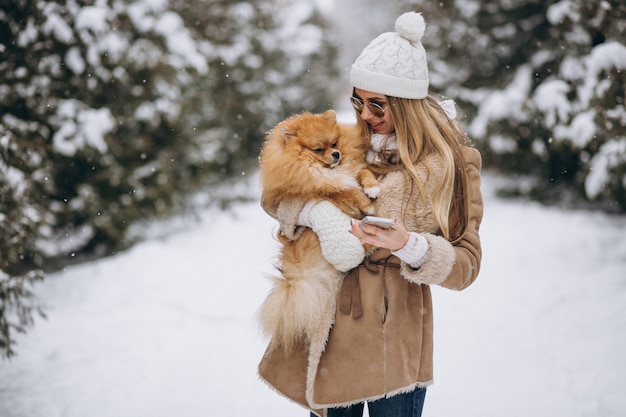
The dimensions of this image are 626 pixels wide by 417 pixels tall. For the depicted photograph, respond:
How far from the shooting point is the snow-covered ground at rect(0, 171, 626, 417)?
13.7 feet

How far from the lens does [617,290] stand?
559 centimetres

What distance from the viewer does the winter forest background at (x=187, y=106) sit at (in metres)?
5.85

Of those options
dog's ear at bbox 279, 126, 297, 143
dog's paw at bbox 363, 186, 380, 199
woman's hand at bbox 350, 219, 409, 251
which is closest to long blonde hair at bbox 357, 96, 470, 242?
dog's paw at bbox 363, 186, 380, 199

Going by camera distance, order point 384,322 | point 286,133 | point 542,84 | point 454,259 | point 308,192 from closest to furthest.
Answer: point 454,259
point 384,322
point 308,192
point 286,133
point 542,84

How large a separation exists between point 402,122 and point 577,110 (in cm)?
624

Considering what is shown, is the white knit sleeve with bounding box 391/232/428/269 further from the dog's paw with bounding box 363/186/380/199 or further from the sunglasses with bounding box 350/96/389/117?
the sunglasses with bounding box 350/96/389/117

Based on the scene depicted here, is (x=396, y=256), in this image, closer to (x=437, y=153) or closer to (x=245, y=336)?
(x=437, y=153)

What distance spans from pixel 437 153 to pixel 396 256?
44 centimetres

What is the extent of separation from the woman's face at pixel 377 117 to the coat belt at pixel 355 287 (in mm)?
553

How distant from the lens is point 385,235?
1.89 metres

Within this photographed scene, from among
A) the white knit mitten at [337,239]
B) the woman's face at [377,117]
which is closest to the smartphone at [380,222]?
the white knit mitten at [337,239]

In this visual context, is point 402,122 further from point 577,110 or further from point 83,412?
point 577,110

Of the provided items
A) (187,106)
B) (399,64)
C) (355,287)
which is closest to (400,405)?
(355,287)

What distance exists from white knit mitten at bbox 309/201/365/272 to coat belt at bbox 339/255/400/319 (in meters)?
0.05
